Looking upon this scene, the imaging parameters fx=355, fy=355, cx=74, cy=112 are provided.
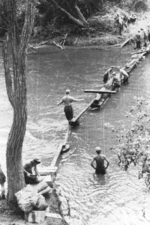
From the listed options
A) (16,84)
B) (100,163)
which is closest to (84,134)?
(100,163)

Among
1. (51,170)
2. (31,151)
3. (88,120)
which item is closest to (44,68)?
(88,120)

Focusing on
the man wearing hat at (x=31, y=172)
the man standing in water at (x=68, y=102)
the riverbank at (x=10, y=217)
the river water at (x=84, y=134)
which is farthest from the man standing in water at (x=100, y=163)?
the man standing in water at (x=68, y=102)

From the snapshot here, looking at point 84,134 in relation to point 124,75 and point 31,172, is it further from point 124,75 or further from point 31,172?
point 124,75

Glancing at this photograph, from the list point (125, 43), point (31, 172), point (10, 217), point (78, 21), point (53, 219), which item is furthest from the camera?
point (78, 21)

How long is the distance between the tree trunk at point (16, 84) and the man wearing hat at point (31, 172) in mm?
587

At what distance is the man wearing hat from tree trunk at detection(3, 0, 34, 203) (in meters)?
0.59

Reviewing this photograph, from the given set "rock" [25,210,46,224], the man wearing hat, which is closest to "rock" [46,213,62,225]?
"rock" [25,210,46,224]

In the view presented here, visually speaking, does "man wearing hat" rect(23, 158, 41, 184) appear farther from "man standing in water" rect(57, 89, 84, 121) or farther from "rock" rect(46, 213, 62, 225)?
"man standing in water" rect(57, 89, 84, 121)

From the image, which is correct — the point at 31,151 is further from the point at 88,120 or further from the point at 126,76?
the point at 126,76

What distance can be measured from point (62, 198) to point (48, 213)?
1275 mm

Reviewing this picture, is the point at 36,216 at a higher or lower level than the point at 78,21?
lower

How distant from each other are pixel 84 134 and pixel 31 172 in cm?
467

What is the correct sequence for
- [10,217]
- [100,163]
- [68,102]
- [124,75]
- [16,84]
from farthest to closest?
1. [124,75]
2. [68,102]
3. [100,163]
4. [10,217]
5. [16,84]

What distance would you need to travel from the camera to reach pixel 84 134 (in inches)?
552
